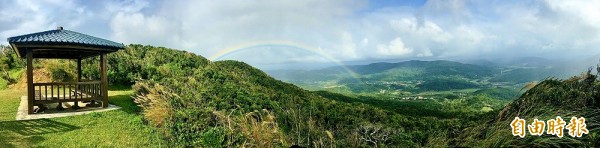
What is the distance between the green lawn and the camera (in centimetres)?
625

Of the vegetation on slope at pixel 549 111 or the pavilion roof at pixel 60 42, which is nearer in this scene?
the vegetation on slope at pixel 549 111

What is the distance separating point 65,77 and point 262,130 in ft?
48.4

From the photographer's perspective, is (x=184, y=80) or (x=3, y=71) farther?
(x=3, y=71)

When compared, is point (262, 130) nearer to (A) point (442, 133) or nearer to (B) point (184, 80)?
(A) point (442, 133)

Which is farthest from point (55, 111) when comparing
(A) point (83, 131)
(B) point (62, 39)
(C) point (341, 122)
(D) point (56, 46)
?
(C) point (341, 122)

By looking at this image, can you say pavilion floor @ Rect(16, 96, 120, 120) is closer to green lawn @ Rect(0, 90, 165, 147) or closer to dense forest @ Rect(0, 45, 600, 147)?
green lawn @ Rect(0, 90, 165, 147)

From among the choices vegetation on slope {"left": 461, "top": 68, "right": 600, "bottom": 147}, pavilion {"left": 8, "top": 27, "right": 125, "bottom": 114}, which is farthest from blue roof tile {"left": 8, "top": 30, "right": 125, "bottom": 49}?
vegetation on slope {"left": 461, "top": 68, "right": 600, "bottom": 147}

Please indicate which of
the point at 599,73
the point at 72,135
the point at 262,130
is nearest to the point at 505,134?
the point at 599,73

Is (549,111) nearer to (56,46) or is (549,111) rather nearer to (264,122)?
(264,122)

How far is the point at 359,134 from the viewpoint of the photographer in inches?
188

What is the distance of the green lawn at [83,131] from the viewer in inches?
246

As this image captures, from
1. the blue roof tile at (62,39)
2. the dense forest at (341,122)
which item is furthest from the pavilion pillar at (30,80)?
the dense forest at (341,122)

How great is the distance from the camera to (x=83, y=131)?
23.5ft

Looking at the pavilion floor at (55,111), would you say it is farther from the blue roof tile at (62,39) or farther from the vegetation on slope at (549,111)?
the vegetation on slope at (549,111)
